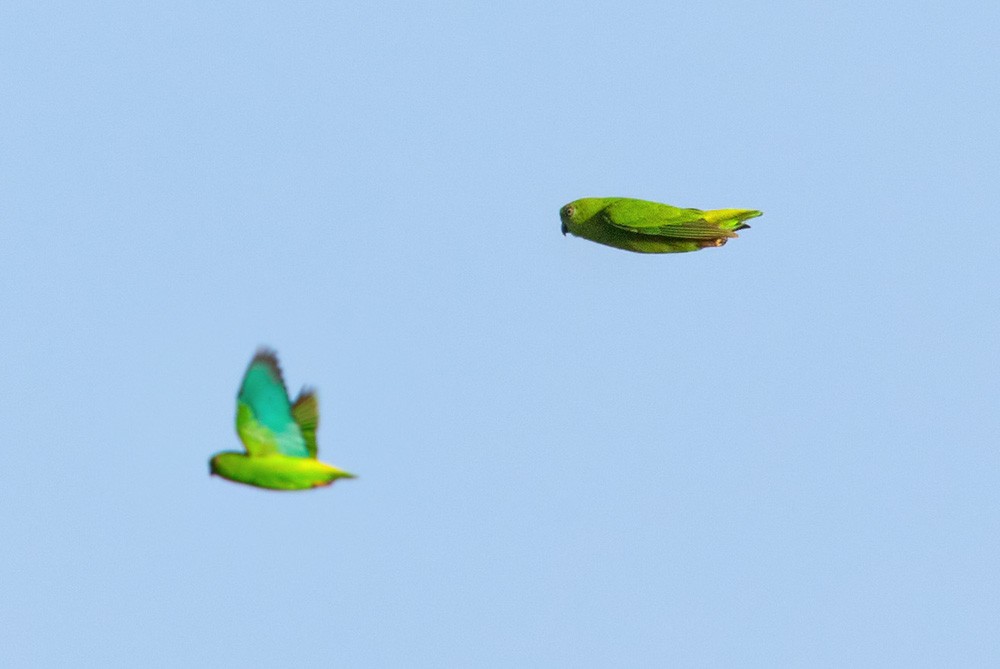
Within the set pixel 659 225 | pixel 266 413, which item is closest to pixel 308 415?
pixel 266 413

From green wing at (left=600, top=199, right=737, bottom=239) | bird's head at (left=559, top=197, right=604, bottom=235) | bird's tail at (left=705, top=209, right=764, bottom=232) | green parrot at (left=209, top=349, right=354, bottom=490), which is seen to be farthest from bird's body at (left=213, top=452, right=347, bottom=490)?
bird's tail at (left=705, top=209, right=764, bottom=232)

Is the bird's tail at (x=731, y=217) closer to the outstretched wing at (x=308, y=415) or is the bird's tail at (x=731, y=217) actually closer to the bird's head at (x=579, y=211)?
the bird's head at (x=579, y=211)

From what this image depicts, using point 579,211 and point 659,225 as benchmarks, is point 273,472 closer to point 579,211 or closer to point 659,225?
point 659,225

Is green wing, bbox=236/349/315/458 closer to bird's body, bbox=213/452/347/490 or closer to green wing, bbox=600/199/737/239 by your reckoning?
bird's body, bbox=213/452/347/490

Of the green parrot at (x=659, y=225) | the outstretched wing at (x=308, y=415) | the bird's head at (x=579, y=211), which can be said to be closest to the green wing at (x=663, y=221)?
the green parrot at (x=659, y=225)

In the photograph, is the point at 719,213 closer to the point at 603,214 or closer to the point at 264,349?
the point at 603,214

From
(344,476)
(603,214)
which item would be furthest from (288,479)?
(603,214)
